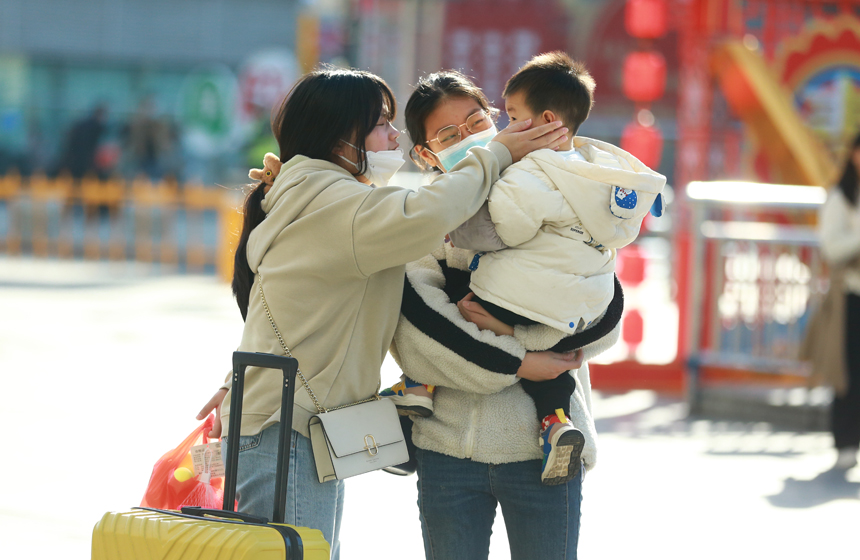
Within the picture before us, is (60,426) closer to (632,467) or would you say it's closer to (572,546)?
(632,467)

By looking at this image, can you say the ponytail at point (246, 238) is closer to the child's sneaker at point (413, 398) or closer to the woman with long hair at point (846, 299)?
the child's sneaker at point (413, 398)

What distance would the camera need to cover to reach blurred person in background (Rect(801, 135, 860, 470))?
5.11 metres

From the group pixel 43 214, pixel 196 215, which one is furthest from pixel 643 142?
pixel 43 214

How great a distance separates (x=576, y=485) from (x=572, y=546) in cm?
14

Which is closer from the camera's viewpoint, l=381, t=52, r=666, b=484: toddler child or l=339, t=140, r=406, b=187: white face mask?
l=381, t=52, r=666, b=484: toddler child

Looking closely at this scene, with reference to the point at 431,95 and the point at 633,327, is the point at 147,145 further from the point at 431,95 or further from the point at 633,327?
the point at 431,95

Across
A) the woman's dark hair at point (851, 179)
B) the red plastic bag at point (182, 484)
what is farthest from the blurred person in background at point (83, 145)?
the red plastic bag at point (182, 484)

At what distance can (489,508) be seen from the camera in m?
2.22

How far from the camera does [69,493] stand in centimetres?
433

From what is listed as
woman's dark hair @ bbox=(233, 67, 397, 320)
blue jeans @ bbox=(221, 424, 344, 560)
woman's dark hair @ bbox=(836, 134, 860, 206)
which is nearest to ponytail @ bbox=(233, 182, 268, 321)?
woman's dark hair @ bbox=(233, 67, 397, 320)

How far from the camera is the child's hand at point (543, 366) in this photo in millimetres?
2096

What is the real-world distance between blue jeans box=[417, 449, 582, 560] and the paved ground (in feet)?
5.57

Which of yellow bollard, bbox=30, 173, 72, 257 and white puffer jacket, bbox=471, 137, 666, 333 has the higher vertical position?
white puffer jacket, bbox=471, 137, 666, 333

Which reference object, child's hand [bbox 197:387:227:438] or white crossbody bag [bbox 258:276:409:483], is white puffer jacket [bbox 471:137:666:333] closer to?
white crossbody bag [bbox 258:276:409:483]
